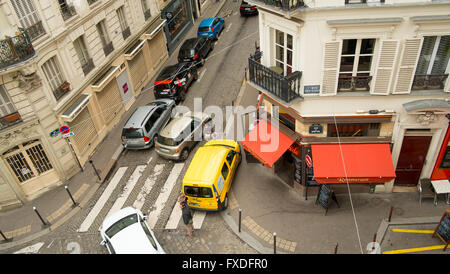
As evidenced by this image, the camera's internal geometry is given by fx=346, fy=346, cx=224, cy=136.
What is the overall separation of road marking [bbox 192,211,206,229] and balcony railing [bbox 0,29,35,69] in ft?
32.7

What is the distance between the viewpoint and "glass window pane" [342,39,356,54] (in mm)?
11828

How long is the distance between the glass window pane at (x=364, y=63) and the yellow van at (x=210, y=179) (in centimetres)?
688

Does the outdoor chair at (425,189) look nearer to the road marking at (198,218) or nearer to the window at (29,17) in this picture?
the road marking at (198,218)

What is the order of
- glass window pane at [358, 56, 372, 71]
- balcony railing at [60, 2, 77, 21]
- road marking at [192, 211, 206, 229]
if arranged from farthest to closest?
1. balcony railing at [60, 2, 77, 21]
2. road marking at [192, 211, 206, 229]
3. glass window pane at [358, 56, 372, 71]

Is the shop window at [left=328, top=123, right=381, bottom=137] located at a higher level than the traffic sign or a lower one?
higher

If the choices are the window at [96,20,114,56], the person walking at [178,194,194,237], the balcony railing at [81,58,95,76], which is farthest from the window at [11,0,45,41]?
the person walking at [178,194,194,237]

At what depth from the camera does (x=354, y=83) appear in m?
12.5

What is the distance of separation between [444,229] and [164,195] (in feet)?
38.5

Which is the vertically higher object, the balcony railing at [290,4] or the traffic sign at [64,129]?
the balcony railing at [290,4]

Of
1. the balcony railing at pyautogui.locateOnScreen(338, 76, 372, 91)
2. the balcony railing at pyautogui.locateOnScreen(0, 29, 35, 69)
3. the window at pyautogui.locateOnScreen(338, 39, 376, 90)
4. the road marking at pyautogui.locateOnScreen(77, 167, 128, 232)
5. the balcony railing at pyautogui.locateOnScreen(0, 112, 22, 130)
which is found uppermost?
the balcony railing at pyautogui.locateOnScreen(0, 29, 35, 69)

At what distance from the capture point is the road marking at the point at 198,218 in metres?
15.1

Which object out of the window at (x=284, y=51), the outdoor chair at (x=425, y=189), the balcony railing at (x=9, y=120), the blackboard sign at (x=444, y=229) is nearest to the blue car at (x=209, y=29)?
the window at (x=284, y=51)

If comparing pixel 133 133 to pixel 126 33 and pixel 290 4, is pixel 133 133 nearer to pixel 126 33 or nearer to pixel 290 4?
pixel 126 33

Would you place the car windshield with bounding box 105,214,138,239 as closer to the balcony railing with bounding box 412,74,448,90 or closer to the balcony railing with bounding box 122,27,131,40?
the balcony railing with bounding box 412,74,448,90
